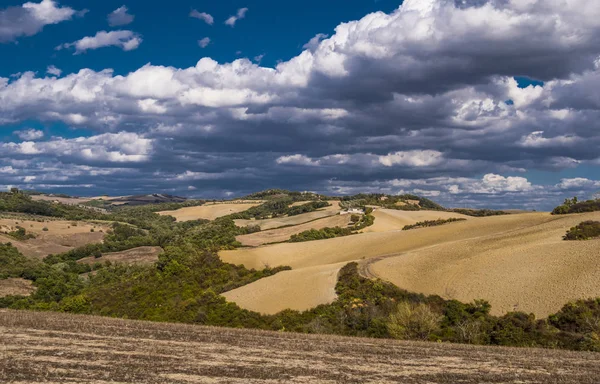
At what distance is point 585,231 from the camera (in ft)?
188

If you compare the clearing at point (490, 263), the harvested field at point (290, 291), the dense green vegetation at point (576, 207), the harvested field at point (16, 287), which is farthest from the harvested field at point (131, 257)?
the dense green vegetation at point (576, 207)

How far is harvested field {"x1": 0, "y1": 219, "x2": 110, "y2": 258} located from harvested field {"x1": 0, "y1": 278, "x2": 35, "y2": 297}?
25210 mm

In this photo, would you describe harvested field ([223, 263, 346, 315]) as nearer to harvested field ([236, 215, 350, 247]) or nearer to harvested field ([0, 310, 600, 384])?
harvested field ([0, 310, 600, 384])

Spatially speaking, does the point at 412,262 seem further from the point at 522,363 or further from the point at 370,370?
the point at 370,370

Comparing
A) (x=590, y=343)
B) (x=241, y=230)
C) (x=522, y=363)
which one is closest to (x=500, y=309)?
(x=590, y=343)

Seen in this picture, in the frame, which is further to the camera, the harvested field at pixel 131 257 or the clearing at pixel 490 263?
the harvested field at pixel 131 257

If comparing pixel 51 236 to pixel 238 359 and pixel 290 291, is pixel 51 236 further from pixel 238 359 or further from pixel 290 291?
pixel 238 359

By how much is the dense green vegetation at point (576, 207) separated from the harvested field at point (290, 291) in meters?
37.3

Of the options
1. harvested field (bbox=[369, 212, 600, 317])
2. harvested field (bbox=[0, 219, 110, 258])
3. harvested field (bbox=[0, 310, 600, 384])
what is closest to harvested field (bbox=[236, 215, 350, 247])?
harvested field (bbox=[369, 212, 600, 317])

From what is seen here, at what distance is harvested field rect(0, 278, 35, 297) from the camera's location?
87750 mm

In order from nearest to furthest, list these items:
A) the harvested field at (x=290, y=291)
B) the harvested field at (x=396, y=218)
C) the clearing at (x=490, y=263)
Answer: the clearing at (x=490, y=263), the harvested field at (x=290, y=291), the harvested field at (x=396, y=218)

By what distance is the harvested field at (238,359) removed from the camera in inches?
756

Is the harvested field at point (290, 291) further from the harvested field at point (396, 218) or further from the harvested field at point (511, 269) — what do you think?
the harvested field at point (396, 218)

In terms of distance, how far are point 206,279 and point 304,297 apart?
72.8 ft
